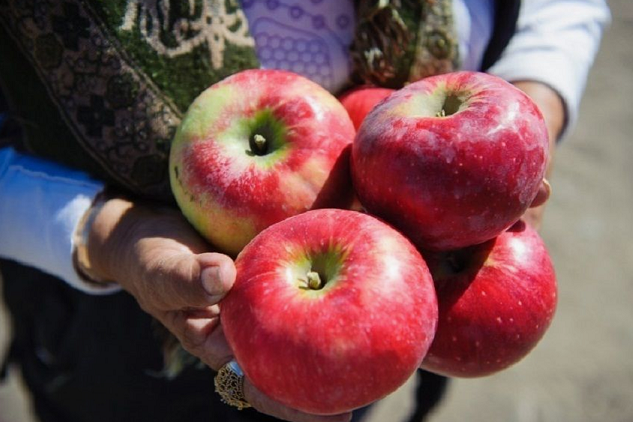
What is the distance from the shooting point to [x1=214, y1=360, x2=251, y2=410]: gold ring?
846mm

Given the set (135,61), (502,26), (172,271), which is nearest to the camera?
(172,271)

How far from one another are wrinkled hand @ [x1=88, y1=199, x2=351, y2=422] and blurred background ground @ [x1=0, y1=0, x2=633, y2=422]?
1.22 metres

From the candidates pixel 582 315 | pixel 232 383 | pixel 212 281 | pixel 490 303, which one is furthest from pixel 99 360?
pixel 582 315

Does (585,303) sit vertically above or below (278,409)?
below

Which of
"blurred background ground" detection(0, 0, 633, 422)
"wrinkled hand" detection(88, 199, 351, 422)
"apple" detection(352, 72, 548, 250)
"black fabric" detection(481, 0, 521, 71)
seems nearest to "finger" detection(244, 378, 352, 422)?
"wrinkled hand" detection(88, 199, 351, 422)

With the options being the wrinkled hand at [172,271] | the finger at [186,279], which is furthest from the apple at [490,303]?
the finger at [186,279]

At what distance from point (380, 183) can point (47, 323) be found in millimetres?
743

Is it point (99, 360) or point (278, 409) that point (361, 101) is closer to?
point (278, 409)

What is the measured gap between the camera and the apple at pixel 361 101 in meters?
0.95

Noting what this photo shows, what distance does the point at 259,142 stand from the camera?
841 mm

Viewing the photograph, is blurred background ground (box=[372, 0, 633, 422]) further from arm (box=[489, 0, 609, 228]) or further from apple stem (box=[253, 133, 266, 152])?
apple stem (box=[253, 133, 266, 152])

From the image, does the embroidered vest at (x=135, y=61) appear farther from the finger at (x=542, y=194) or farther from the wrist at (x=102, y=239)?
the finger at (x=542, y=194)

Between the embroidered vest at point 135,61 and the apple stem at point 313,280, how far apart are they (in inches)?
13.6

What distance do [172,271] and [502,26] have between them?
2.24 feet
